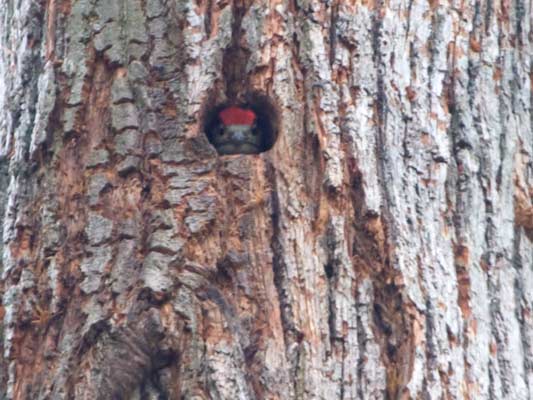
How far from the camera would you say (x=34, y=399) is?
285 cm

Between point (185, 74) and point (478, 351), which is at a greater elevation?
point (185, 74)

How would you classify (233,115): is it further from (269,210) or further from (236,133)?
(269,210)

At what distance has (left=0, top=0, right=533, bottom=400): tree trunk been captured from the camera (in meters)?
2.81

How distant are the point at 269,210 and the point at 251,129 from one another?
1.26ft

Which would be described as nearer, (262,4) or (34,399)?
(34,399)

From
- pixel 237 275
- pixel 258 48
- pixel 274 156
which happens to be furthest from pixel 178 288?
pixel 258 48

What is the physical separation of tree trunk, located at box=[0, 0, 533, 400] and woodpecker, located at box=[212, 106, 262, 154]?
0.26 feet

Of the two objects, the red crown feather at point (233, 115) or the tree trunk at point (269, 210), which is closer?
the tree trunk at point (269, 210)

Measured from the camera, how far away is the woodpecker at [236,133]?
312 cm

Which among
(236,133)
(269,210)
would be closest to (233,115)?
(236,133)

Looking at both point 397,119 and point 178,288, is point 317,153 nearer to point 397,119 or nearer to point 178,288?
point 397,119

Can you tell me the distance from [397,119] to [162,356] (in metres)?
0.77

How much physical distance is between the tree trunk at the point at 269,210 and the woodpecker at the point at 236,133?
0.26 ft

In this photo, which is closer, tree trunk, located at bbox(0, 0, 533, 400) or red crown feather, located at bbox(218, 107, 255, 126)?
tree trunk, located at bbox(0, 0, 533, 400)
